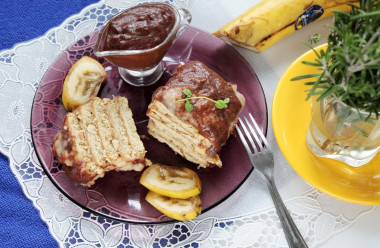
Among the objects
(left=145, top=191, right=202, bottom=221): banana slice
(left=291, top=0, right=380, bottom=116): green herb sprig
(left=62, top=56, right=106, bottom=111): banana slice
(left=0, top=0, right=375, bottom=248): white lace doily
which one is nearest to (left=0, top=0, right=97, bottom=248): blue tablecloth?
(left=0, top=0, right=375, bottom=248): white lace doily

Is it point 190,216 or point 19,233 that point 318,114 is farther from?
point 19,233

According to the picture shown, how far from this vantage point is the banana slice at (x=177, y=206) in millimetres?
2467

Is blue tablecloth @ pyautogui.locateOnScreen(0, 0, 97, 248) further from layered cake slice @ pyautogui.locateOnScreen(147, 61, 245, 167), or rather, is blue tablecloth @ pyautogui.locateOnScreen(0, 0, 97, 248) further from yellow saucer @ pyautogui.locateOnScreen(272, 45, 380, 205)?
yellow saucer @ pyautogui.locateOnScreen(272, 45, 380, 205)

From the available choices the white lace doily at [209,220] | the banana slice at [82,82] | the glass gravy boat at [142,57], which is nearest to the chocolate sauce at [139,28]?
the glass gravy boat at [142,57]

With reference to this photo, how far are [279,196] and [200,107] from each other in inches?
28.6

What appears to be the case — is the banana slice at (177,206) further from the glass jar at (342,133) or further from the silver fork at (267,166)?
the glass jar at (342,133)

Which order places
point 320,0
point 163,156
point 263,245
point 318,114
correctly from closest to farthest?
point 318,114 → point 263,245 → point 163,156 → point 320,0

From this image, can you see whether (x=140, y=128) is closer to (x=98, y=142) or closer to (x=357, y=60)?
(x=98, y=142)

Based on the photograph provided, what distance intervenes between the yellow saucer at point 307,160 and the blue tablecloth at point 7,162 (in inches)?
63.5

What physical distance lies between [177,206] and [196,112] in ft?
1.89

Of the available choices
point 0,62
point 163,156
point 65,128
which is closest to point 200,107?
point 163,156

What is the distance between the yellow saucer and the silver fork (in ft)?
0.47

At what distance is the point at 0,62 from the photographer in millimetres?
3168

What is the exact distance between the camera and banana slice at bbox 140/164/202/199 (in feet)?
8.19
